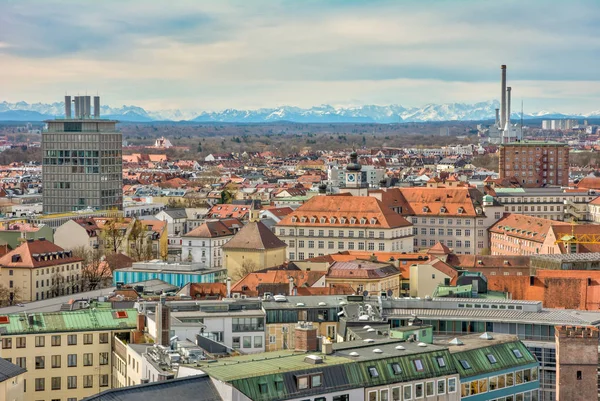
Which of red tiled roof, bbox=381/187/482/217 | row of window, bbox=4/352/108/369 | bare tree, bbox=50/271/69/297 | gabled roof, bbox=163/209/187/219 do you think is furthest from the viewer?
gabled roof, bbox=163/209/187/219

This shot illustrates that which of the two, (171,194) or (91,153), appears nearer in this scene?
(91,153)

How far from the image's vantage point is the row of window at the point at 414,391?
1588 inches

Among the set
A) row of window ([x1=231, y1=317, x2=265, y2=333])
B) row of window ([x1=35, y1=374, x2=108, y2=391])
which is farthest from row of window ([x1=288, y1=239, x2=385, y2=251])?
row of window ([x1=35, y1=374, x2=108, y2=391])

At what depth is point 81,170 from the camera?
158500 mm

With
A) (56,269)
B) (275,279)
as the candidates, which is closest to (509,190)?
(56,269)

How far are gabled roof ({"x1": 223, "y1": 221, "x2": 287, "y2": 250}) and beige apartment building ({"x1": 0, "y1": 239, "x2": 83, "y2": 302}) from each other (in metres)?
12.2

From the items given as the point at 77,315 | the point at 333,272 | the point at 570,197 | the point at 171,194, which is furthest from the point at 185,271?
the point at 171,194

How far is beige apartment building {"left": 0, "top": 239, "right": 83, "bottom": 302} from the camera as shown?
295ft

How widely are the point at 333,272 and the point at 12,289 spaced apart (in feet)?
82.4

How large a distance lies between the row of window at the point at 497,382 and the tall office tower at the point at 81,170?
374ft

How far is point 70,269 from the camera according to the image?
95.0 m

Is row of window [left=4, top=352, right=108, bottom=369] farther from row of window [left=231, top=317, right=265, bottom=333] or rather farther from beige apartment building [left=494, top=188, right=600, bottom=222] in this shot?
beige apartment building [left=494, top=188, right=600, bottom=222]

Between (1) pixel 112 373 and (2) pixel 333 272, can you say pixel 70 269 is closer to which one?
(2) pixel 333 272

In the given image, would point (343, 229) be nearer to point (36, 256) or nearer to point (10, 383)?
point (36, 256)
